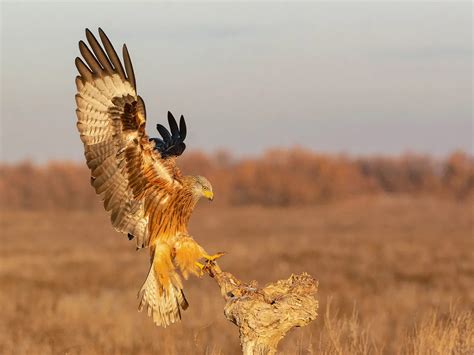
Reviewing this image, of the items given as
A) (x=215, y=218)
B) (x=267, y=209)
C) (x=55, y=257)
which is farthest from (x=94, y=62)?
(x=267, y=209)

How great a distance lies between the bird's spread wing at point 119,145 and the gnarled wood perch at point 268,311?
42.9 inches

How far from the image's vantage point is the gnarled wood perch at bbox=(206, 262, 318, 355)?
18.8 feet

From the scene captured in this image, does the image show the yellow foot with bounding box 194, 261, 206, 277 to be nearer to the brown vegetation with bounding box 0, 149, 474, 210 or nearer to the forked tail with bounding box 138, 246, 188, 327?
the forked tail with bounding box 138, 246, 188, 327

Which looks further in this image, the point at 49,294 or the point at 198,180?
the point at 49,294

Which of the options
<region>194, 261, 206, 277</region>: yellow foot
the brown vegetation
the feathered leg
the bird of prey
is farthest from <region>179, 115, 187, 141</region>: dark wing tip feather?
the brown vegetation

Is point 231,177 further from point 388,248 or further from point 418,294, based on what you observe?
point 418,294

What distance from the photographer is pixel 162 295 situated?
21.7ft

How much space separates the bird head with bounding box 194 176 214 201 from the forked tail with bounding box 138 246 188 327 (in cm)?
52

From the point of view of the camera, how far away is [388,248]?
73.3 ft

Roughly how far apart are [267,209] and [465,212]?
1080cm

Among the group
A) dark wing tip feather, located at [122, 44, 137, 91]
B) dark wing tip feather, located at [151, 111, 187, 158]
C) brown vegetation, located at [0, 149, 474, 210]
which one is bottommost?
brown vegetation, located at [0, 149, 474, 210]

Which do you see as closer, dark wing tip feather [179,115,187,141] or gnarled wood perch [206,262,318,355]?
gnarled wood perch [206,262,318,355]

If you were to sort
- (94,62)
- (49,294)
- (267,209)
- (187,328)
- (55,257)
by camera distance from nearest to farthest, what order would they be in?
(94,62)
(187,328)
(49,294)
(55,257)
(267,209)

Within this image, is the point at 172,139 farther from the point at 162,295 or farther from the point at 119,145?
the point at 162,295
